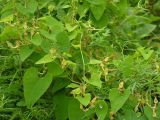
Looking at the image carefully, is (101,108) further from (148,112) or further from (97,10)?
(97,10)

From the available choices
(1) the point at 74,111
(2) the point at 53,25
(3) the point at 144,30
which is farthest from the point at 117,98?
(3) the point at 144,30

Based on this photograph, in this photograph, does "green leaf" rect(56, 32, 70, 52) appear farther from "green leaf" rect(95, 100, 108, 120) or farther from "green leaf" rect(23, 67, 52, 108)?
"green leaf" rect(95, 100, 108, 120)

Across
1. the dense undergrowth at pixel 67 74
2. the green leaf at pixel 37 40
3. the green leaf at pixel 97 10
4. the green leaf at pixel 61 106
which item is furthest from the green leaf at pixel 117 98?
the green leaf at pixel 97 10

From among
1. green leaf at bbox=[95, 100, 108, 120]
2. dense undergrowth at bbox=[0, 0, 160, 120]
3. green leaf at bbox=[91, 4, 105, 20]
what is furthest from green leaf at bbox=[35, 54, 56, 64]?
green leaf at bbox=[91, 4, 105, 20]

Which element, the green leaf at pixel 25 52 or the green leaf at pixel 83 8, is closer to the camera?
the green leaf at pixel 25 52

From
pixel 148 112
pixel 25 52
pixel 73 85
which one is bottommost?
pixel 148 112

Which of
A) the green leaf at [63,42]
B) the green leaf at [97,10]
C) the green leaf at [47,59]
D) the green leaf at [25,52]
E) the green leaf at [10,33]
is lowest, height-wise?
the green leaf at [47,59]

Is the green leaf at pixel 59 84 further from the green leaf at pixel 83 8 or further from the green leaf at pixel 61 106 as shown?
the green leaf at pixel 83 8

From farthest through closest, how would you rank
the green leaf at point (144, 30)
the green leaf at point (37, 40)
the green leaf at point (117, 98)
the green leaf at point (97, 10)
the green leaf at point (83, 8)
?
the green leaf at point (144, 30) → the green leaf at point (97, 10) → the green leaf at point (83, 8) → the green leaf at point (37, 40) → the green leaf at point (117, 98)
